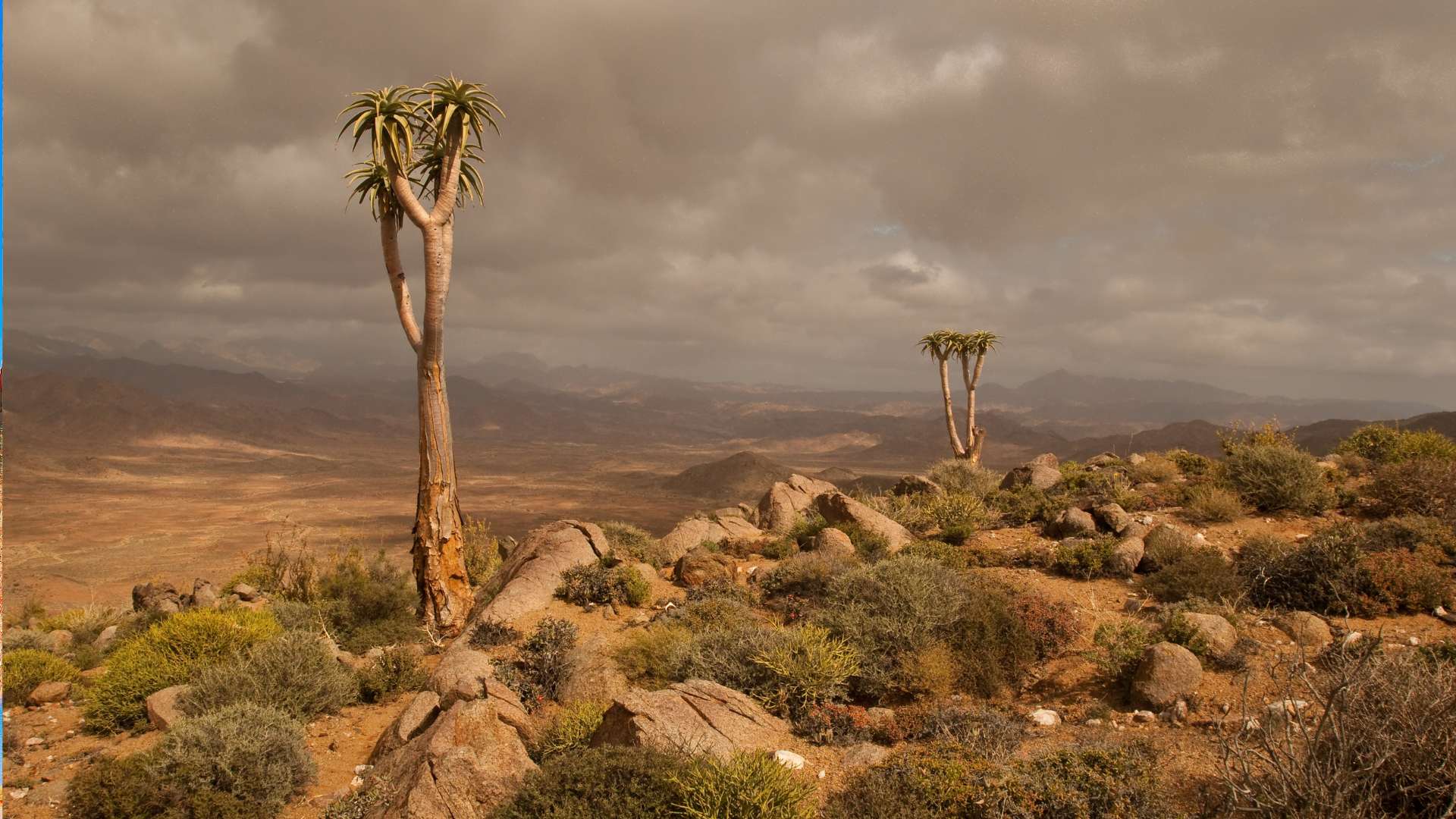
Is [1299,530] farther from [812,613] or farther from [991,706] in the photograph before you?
[812,613]

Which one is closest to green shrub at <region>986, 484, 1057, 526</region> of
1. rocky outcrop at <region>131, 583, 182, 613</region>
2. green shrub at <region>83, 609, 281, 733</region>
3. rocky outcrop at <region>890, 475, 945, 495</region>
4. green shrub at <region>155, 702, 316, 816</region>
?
rocky outcrop at <region>890, 475, 945, 495</region>

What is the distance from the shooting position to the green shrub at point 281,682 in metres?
10.3

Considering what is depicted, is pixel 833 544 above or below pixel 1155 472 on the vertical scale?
below

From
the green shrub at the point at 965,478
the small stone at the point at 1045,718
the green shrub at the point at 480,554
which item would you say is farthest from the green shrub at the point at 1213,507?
the green shrub at the point at 480,554

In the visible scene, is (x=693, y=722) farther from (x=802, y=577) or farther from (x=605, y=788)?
(x=802, y=577)

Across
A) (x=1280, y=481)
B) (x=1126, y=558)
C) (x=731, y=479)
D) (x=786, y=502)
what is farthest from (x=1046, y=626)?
(x=731, y=479)

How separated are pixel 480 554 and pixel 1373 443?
24.5 metres

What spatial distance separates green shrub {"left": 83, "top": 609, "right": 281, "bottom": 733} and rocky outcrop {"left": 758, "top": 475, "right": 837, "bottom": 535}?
13.6 meters

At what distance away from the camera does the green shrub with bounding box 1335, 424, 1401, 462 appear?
18.9m

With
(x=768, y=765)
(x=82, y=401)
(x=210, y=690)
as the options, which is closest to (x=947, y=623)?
(x=768, y=765)

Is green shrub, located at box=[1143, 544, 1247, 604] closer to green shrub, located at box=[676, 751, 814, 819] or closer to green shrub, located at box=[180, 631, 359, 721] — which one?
green shrub, located at box=[676, 751, 814, 819]

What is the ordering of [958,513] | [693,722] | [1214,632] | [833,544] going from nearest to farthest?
[693,722], [1214,632], [833,544], [958,513]

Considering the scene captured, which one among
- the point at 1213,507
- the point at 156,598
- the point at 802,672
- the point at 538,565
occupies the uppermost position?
the point at 1213,507

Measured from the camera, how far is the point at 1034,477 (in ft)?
69.0
